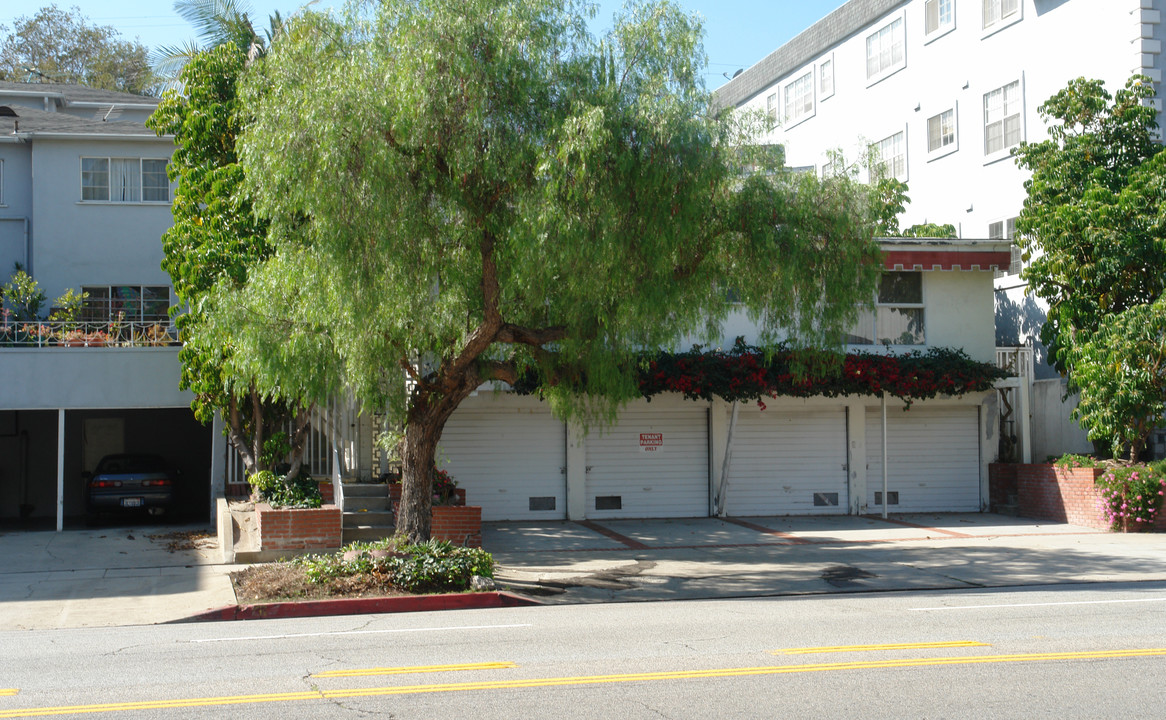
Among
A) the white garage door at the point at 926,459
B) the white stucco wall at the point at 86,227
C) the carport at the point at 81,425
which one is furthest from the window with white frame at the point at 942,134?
the carport at the point at 81,425

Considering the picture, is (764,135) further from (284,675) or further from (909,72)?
(909,72)

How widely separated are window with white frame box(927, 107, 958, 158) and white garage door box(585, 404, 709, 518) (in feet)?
39.5

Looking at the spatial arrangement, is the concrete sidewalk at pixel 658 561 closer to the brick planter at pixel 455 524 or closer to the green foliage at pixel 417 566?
the brick planter at pixel 455 524

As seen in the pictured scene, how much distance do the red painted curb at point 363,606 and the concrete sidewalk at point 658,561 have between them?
12.8 inches

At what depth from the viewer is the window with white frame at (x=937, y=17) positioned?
2686 centimetres

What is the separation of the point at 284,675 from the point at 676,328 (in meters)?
6.94

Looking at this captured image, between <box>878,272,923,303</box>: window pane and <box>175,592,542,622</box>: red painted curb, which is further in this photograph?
<box>878,272,923,303</box>: window pane

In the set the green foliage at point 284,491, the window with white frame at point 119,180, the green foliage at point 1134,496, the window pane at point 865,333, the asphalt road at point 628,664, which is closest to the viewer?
the asphalt road at point 628,664

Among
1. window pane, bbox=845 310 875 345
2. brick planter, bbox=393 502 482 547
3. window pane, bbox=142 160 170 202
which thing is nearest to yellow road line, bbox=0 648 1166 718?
brick planter, bbox=393 502 482 547

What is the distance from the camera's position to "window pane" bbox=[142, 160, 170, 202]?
2241 cm

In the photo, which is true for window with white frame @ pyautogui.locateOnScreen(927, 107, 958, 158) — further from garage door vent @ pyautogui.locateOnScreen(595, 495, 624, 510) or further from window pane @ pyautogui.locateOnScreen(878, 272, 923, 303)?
garage door vent @ pyautogui.locateOnScreen(595, 495, 624, 510)

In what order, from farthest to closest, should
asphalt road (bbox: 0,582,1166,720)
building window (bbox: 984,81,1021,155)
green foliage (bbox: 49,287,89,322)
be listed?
building window (bbox: 984,81,1021,155)
green foliage (bbox: 49,287,89,322)
asphalt road (bbox: 0,582,1166,720)

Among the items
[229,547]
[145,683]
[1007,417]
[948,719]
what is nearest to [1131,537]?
[1007,417]

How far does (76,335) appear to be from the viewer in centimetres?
1756
